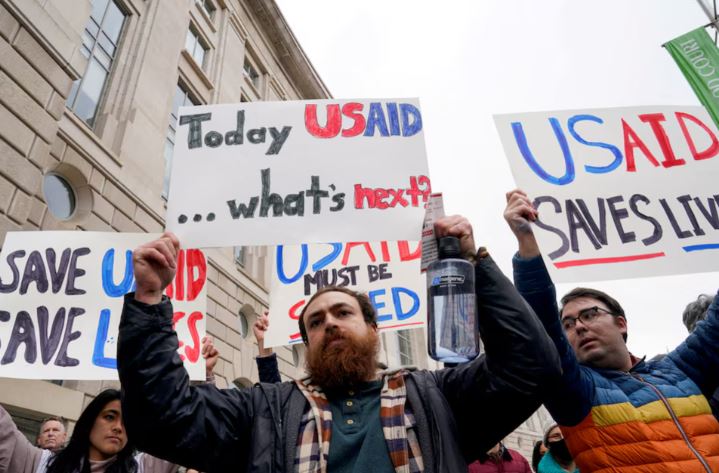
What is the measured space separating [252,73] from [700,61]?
1371 cm

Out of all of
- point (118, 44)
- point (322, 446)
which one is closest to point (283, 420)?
point (322, 446)

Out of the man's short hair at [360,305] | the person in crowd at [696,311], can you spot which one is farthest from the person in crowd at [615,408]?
the person in crowd at [696,311]

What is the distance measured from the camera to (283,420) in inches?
58.3

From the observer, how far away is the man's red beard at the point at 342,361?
5.46ft

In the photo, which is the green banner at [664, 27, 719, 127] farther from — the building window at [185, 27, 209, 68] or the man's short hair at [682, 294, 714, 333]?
the building window at [185, 27, 209, 68]

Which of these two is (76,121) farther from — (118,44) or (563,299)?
(563,299)

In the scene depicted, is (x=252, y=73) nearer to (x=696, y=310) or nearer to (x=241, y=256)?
(x=241, y=256)

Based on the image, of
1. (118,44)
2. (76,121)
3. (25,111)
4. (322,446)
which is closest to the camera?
(322,446)

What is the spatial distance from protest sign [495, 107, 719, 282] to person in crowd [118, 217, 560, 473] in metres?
0.99

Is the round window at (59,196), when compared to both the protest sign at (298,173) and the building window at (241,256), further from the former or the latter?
the building window at (241,256)

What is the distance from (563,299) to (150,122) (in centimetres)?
846

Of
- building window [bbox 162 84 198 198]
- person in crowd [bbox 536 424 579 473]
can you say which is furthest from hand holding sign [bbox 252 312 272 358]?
building window [bbox 162 84 198 198]

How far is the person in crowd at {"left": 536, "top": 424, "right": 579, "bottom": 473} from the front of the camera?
3.66 metres

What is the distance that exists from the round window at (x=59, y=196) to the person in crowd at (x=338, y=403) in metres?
6.03
